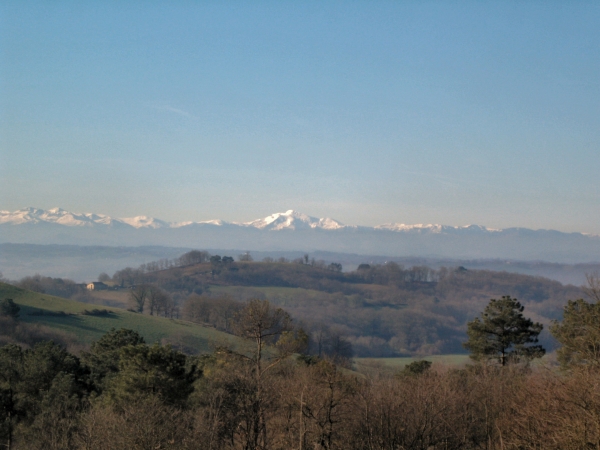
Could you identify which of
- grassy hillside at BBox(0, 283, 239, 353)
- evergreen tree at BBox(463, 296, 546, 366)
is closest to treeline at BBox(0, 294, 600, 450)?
evergreen tree at BBox(463, 296, 546, 366)

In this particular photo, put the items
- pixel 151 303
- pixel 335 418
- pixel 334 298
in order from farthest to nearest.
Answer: pixel 334 298 → pixel 151 303 → pixel 335 418

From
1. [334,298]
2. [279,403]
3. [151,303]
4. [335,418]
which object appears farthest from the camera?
[334,298]

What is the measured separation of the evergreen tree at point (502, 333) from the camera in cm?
2998

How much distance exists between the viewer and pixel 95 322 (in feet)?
232

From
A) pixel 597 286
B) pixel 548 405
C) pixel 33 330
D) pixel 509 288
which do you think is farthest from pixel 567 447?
pixel 509 288

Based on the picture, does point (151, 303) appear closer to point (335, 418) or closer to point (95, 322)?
point (95, 322)

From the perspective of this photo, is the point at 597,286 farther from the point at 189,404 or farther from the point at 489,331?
the point at 189,404

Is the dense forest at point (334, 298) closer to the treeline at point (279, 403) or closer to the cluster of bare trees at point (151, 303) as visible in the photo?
the cluster of bare trees at point (151, 303)

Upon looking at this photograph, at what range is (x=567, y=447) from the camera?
492 inches

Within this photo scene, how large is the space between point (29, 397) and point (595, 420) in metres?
25.3

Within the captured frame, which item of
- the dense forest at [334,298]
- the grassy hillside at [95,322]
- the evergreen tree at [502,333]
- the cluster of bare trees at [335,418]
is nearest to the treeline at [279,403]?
the cluster of bare trees at [335,418]

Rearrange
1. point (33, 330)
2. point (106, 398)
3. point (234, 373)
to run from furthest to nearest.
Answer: point (33, 330)
point (106, 398)
point (234, 373)

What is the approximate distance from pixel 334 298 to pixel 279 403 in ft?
449

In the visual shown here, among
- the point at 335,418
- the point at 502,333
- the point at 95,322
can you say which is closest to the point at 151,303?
the point at 95,322
